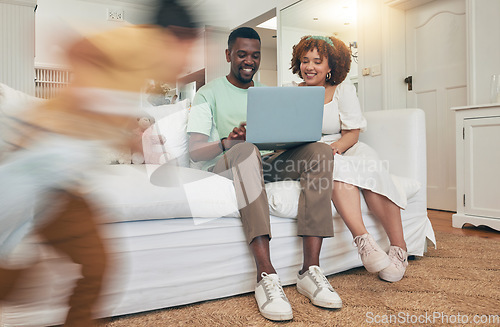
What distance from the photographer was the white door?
9.21 feet

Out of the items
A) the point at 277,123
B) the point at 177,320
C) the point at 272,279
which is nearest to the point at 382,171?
the point at 277,123

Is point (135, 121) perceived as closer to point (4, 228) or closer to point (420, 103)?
point (4, 228)

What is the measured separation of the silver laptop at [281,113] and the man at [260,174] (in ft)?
0.20

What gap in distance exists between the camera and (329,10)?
391 centimetres

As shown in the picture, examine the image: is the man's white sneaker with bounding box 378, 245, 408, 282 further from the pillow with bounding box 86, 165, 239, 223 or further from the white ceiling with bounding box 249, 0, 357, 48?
the white ceiling with bounding box 249, 0, 357, 48

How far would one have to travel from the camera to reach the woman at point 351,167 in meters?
1.24

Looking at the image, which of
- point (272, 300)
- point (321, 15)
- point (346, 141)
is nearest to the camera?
point (272, 300)

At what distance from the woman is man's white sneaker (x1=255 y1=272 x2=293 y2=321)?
36 cm

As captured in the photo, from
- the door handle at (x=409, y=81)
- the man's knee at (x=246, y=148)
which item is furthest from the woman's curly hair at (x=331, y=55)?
→ the door handle at (x=409, y=81)

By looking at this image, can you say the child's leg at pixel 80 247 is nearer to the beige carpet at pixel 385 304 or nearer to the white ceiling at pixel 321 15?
the beige carpet at pixel 385 304

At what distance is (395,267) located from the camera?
1.25 m

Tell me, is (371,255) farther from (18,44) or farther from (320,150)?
(18,44)

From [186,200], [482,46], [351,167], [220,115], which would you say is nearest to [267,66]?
[482,46]

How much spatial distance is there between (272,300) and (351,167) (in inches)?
21.9
